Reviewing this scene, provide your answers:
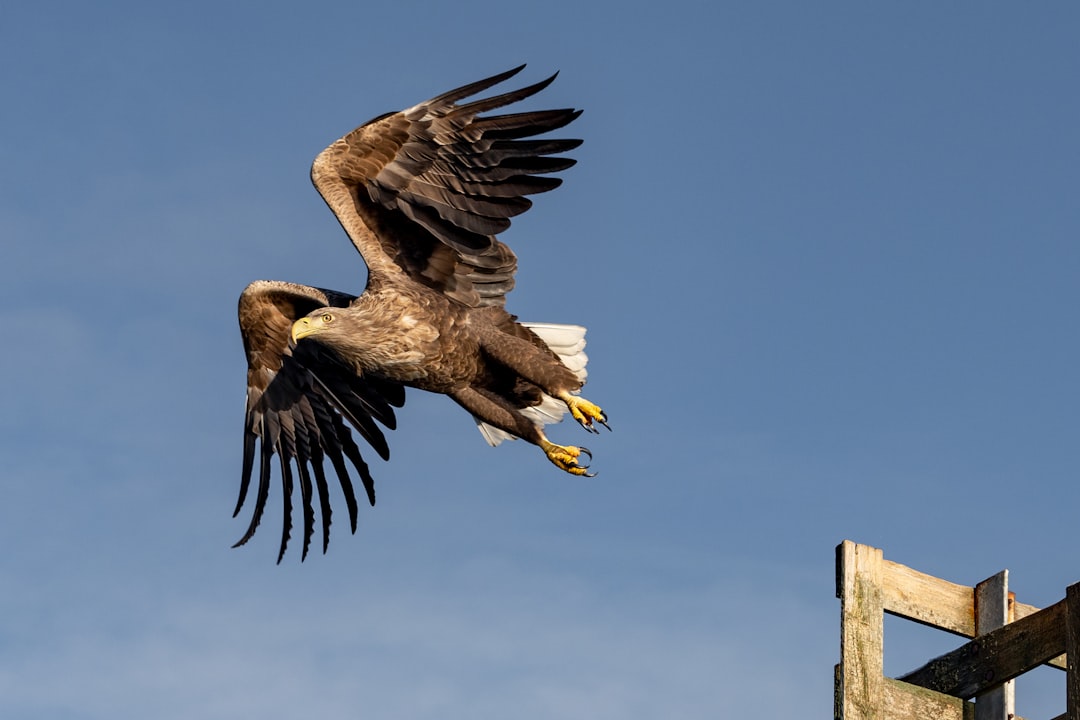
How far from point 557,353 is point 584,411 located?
75 cm

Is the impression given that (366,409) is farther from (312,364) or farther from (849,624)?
(849,624)

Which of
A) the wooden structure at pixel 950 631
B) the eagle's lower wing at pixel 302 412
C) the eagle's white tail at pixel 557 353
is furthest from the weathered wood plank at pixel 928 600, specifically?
the eagle's lower wing at pixel 302 412

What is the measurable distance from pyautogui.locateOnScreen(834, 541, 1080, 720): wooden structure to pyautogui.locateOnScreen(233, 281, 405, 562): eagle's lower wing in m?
5.22

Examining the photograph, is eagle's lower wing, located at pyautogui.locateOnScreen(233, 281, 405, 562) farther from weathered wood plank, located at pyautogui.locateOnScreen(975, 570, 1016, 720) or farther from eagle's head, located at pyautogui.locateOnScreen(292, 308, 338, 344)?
weathered wood plank, located at pyautogui.locateOnScreen(975, 570, 1016, 720)

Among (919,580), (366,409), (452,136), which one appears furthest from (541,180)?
(919,580)

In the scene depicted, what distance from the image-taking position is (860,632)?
17.1ft

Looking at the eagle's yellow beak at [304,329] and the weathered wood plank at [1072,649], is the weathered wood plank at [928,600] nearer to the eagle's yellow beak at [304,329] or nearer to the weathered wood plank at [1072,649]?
the weathered wood plank at [1072,649]

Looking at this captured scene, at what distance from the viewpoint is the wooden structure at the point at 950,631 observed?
16.4ft

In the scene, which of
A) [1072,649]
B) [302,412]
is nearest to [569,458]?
[302,412]

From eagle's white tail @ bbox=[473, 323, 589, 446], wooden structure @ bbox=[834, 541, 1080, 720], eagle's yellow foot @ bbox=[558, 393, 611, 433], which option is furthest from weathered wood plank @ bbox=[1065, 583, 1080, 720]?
eagle's white tail @ bbox=[473, 323, 589, 446]

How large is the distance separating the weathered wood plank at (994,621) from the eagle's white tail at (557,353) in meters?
4.08

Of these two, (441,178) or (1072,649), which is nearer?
(1072,649)

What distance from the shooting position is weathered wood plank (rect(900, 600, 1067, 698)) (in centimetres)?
495

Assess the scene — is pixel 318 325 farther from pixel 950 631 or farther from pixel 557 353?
pixel 950 631
